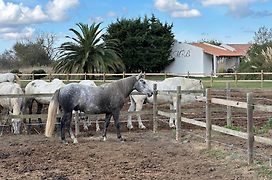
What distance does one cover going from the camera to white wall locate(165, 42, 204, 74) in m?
51.1

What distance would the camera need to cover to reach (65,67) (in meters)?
39.1

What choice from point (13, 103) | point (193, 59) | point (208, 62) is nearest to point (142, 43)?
point (193, 59)

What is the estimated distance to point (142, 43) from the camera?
4778 cm

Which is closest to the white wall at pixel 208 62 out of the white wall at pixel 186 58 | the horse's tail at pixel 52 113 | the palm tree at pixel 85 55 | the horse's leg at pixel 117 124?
the white wall at pixel 186 58

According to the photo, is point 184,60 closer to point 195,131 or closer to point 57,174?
point 195,131

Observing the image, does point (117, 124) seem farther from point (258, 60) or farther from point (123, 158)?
point (258, 60)

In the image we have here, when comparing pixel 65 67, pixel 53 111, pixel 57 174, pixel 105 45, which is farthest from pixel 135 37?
pixel 57 174

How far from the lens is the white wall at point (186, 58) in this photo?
168 feet

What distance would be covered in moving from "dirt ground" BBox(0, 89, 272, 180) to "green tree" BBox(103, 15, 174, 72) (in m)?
36.2

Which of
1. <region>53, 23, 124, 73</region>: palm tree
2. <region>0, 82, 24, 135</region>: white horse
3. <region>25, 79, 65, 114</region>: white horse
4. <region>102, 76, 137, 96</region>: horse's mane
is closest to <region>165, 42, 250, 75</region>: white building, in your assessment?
<region>53, 23, 124, 73</region>: palm tree

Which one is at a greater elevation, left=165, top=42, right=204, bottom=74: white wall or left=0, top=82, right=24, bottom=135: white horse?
left=165, top=42, right=204, bottom=74: white wall

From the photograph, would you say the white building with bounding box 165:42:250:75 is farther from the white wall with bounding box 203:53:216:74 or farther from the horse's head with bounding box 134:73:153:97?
the horse's head with bounding box 134:73:153:97

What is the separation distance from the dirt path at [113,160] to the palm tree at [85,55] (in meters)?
28.2

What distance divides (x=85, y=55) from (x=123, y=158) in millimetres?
31255
